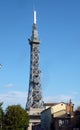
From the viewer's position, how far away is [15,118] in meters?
118

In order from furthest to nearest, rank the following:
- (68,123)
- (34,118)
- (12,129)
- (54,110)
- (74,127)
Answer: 1. (34,118)
2. (54,110)
3. (12,129)
4. (68,123)
5. (74,127)

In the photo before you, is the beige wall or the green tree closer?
the green tree

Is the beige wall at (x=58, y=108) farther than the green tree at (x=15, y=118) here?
Yes

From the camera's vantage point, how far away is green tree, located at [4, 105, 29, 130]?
11612cm

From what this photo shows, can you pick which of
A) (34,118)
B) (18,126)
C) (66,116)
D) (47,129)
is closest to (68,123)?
(66,116)

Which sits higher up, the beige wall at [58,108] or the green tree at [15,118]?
the beige wall at [58,108]

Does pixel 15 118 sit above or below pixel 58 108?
below

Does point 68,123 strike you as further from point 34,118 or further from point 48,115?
point 34,118

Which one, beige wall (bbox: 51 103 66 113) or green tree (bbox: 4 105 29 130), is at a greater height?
beige wall (bbox: 51 103 66 113)

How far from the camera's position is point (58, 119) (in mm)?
102812

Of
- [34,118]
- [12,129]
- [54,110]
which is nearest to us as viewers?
[12,129]

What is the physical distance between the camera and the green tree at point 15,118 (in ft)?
381

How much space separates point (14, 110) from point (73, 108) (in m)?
24.4

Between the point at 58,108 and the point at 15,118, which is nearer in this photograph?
the point at 15,118
